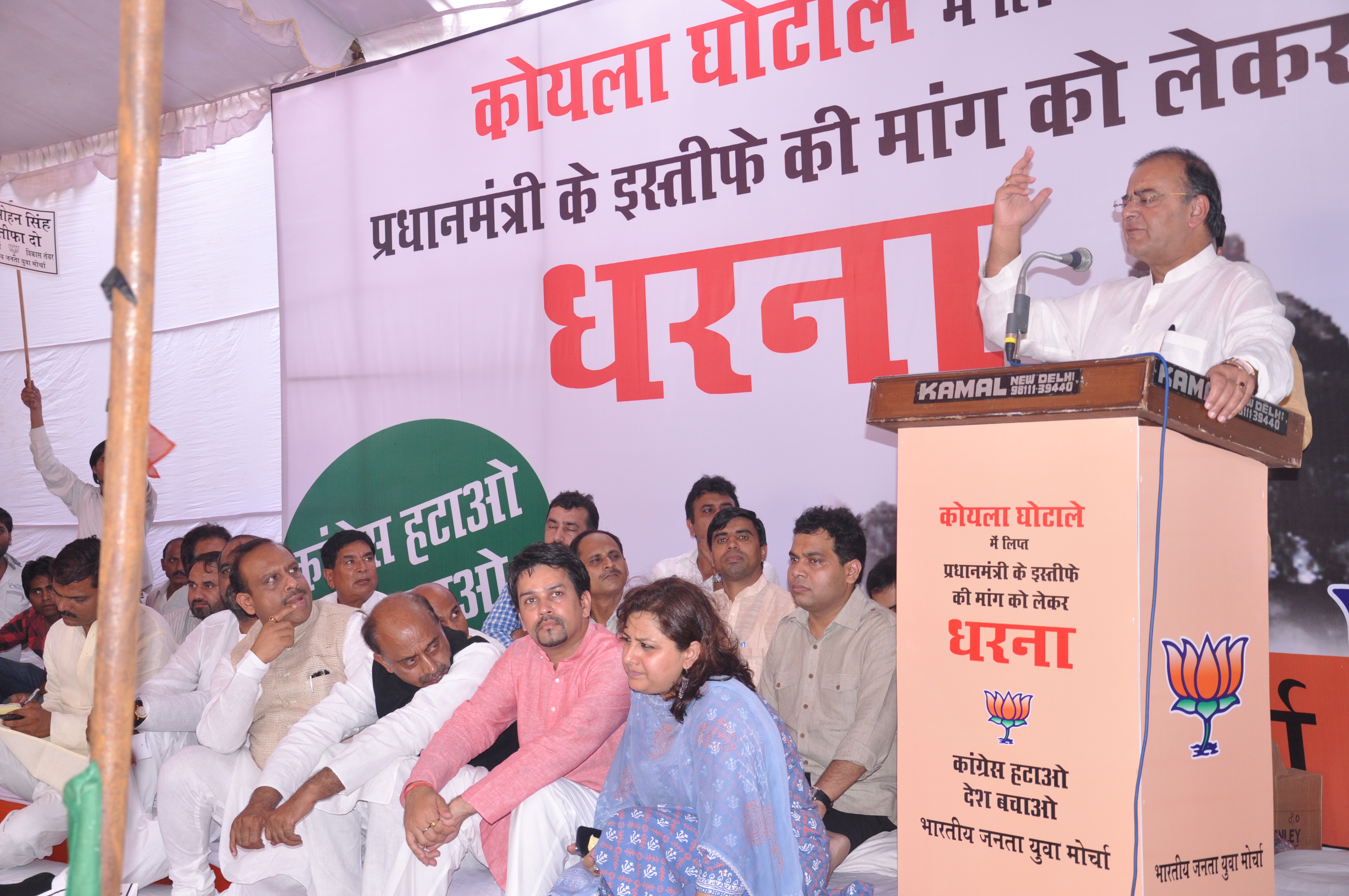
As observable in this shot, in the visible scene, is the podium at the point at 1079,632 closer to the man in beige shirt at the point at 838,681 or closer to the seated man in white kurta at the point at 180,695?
the man in beige shirt at the point at 838,681

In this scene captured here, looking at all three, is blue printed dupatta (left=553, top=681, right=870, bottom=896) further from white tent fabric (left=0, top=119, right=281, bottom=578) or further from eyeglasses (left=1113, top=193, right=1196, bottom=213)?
white tent fabric (left=0, top=119, right=281, bottom=578)

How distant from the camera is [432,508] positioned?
5.26m

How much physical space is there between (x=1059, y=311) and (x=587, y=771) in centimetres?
179

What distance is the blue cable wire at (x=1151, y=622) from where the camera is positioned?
5.18 ft

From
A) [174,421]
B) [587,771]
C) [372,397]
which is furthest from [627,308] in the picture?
[174,421]

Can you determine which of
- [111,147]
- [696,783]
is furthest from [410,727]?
[111,147]

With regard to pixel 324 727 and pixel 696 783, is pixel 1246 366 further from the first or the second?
pixel 324 727

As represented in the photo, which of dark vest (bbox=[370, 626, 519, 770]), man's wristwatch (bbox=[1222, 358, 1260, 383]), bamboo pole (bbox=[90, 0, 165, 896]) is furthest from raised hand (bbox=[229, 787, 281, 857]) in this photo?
man's wristwatch (bbox=[1222, 358, 1260, 383])

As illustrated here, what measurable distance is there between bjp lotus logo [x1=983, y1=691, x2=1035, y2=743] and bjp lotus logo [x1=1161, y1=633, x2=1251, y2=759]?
23cm

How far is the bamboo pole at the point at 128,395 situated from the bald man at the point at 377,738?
6.77 feet

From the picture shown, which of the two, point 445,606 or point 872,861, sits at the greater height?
point 445,606

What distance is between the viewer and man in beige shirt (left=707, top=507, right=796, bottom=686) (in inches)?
148

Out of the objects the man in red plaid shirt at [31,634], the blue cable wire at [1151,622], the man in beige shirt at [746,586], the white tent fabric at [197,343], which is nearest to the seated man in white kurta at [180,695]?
the man in red plaid shirt at [31,634]

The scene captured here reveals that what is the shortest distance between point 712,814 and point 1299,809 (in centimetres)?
184
